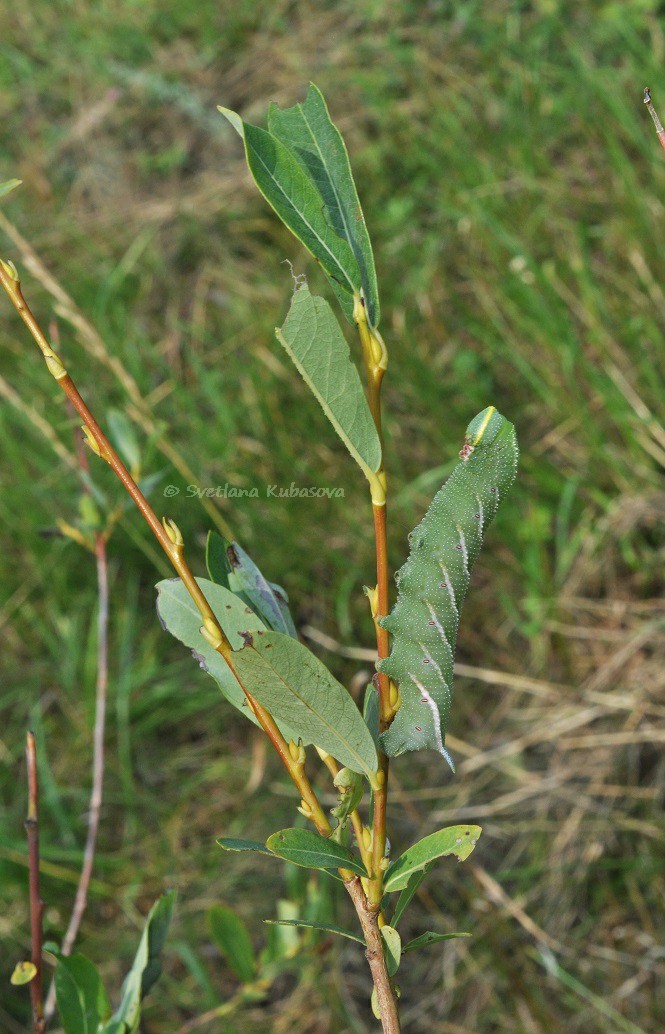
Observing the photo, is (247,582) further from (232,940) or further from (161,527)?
(232,940)

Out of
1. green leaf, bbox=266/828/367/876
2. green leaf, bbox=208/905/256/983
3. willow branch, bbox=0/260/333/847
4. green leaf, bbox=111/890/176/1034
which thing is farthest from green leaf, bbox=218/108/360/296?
green leaf, bbox=208/905/256/983

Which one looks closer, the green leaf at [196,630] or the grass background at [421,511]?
the green leaf at [196,630]

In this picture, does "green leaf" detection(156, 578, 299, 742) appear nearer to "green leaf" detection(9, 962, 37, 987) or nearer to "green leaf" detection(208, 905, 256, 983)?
"green leaf" detection(9, 962, 37, 987)

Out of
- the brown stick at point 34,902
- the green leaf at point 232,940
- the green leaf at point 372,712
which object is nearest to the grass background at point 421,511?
the green leaf at point 232,940

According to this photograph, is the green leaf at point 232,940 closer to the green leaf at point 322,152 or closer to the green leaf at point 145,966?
the green leaf at point 145,966

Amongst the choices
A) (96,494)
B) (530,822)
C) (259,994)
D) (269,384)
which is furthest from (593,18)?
(259,994)
